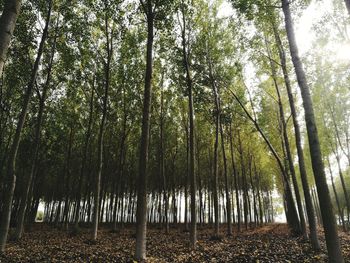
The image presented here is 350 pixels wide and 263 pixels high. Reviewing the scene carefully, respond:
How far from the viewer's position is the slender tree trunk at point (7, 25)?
273 centimetres

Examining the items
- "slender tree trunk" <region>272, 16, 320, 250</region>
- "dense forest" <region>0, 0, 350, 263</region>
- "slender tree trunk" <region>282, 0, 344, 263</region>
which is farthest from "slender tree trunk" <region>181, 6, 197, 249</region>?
"slender tree trunk" <region>282, 0, 344, 263</region>

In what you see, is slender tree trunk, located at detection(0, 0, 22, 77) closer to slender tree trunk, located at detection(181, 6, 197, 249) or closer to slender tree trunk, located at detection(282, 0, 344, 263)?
slender tree trunk, located at detection(282, 0, 344, 263)

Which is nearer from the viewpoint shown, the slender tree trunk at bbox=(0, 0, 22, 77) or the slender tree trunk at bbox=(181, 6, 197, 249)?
the slender tree trunk at bbox=(0, 0, 22, 77)

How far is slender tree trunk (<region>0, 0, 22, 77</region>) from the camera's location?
2729 millimetres

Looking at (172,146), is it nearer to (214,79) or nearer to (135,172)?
(135,172)

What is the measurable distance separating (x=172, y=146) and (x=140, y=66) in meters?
11.3

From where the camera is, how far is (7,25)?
2885 millimetres

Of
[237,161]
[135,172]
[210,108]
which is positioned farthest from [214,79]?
[135,172]

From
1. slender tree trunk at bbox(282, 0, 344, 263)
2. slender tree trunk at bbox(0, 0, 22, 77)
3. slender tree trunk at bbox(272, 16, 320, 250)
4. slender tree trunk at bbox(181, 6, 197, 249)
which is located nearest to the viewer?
slender tree trunk at bbox(0, 0, 22, 77)

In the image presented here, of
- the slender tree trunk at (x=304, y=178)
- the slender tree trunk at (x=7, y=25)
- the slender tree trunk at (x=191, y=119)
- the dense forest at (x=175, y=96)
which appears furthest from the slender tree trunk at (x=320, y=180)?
the slender tree trunk at (x=7, y=25)

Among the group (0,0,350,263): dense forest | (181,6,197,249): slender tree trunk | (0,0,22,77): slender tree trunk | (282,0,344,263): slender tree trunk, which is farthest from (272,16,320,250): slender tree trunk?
(0,0,22,77): slender tree trunk

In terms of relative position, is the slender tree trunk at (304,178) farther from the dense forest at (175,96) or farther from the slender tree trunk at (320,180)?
the slender tree trunk at (320,180)

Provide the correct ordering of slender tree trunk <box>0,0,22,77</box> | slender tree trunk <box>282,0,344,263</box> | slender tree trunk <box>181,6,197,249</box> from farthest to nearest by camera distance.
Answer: slender tree trunk <box>181,6,197,249</box> → slender tree trunk <box>282,0,344,263</box> → slender tree trunk <box>0,0,22,77</box>

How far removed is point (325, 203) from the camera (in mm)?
6719
